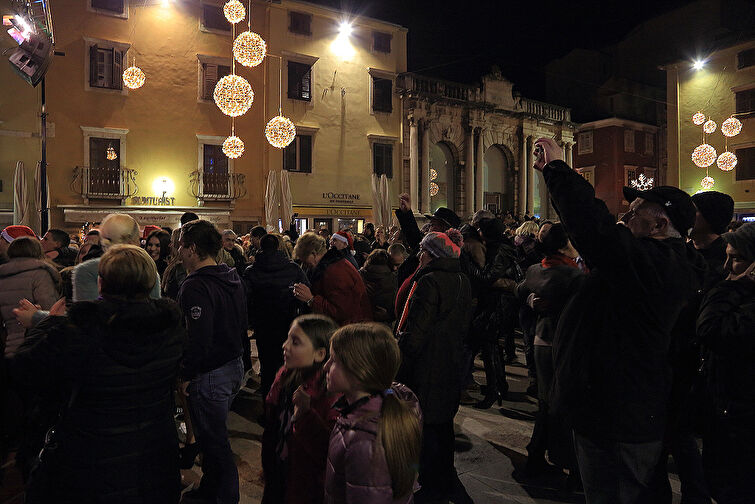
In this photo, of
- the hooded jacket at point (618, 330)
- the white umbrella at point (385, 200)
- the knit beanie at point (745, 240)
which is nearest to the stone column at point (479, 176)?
the white umbrella at point (385, 200)

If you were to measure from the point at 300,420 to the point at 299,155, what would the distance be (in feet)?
69.6

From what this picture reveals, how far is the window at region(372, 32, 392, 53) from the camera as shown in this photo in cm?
2472

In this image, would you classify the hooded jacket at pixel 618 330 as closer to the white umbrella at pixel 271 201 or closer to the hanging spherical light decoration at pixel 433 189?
the white umbrella at pixel 271 201

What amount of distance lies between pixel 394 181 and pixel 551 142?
22754 millimetres

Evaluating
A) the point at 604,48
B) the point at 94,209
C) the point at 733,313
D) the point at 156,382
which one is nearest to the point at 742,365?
the point at 733,313

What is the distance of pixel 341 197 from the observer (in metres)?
23.9

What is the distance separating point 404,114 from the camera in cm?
2520

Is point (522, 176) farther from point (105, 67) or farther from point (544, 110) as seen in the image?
point (105, 67)

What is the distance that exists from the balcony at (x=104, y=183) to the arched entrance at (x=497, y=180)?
17.8 m

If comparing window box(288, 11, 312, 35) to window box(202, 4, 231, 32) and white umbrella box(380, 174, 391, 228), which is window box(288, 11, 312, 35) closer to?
window box(202, 4, 231, 32)

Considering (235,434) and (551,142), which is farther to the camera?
(235,434)

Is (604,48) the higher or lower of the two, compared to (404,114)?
higher

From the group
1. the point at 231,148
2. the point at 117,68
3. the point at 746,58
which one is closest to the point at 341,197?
the point at 231,148

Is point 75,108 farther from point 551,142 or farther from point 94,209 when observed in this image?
point 551,142
